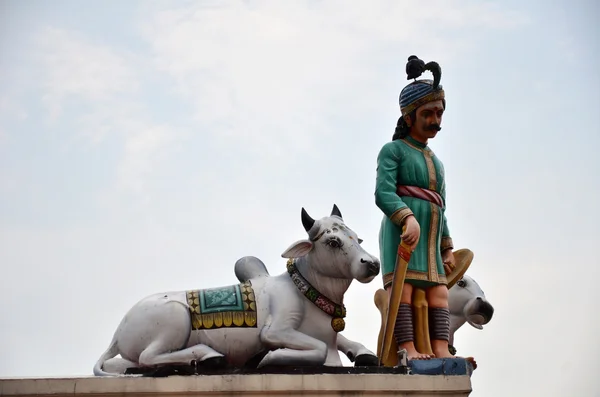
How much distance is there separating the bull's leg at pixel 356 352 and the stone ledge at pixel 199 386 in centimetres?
36

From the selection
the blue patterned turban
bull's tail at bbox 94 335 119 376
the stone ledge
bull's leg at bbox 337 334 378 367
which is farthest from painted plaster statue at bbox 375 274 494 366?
bull's tail at bbox 94 335 119 376

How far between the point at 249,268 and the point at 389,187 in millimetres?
1007

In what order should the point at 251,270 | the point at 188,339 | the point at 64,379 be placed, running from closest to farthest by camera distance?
the point at 64,379, the point at 188,339, the point at 251,270

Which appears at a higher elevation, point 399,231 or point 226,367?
point 399,231

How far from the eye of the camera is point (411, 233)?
5699mm

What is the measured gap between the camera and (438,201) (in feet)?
20.0


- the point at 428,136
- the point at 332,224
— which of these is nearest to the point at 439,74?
the point at 428,136

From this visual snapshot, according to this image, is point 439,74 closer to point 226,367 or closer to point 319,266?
point 319,266

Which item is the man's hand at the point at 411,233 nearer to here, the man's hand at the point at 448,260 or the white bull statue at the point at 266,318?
the white bull statue at the point at 266,318

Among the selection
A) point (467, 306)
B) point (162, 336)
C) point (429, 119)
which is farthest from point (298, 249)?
point (467, 306)

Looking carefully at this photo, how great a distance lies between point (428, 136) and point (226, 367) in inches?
79.5

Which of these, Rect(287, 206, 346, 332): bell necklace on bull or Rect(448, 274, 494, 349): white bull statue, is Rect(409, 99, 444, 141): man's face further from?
Rect(448, 274, 494, 349): white bull statue

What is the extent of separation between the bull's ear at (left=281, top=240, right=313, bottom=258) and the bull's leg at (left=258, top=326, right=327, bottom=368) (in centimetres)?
46

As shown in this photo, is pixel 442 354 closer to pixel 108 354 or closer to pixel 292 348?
pixel 292 348
